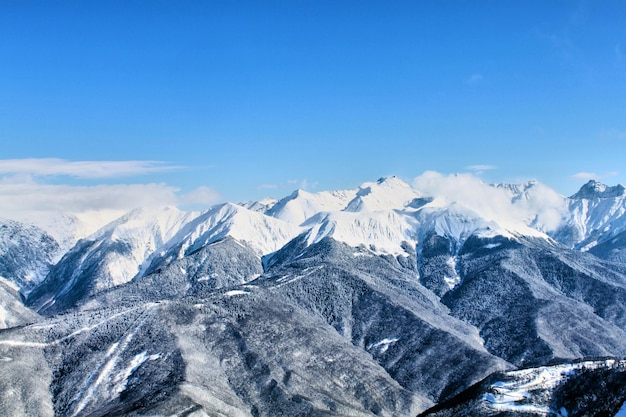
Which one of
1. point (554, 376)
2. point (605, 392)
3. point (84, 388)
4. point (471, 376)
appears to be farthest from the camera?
point (471, 376)

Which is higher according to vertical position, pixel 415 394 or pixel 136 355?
pixel 136 355

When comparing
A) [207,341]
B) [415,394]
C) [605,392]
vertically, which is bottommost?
[415,394]

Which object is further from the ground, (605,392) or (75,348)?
(605,392)

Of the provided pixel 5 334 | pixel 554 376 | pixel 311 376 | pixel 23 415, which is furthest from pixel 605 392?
pixel 5 334

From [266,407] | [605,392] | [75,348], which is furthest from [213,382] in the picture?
[605,392]

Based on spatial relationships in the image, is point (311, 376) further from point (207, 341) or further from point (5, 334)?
point (5, 334)

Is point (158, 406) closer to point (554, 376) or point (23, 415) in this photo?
point (23, 415)

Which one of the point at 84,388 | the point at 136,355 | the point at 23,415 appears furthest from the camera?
the point at 136,355

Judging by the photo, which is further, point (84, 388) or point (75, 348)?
point (75, 348)

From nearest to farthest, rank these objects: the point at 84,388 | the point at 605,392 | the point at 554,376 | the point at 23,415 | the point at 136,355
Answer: the point at 605,392 < the point at 554,376 < the point at 23,415 < the point at 84,388 < the point at 136,355
